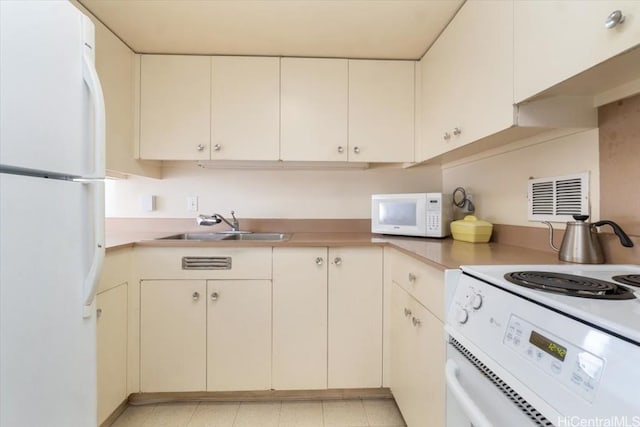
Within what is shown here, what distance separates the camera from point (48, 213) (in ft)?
2.39

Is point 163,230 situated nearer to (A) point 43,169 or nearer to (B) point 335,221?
(B) point 335,221

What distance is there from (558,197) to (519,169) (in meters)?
0.27

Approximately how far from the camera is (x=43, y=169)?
715 millimetres

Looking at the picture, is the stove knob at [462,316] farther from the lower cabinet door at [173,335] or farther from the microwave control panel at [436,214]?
the lower cabinet door at [173,335]

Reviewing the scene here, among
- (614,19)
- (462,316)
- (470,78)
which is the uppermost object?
(470,78)

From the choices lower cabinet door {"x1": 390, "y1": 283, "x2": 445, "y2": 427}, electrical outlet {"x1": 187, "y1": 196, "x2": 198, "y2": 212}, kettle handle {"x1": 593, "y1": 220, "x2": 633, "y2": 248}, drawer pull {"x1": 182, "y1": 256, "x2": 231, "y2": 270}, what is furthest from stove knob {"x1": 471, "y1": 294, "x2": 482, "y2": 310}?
electrical outlet {"x1": 187, "y1": 196, "x2": 198, "y2": 212}

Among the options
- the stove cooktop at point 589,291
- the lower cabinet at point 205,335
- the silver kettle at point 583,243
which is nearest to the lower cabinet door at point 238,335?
the lower cabinet at point 205,335

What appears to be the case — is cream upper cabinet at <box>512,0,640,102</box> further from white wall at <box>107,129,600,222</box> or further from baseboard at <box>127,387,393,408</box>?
baseboard at <box>127,387,393,408</box>

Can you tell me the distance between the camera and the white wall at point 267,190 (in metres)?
2.10

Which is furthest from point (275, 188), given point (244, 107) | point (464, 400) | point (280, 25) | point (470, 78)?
point (464, 400)

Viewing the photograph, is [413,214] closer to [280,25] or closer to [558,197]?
[558,197]

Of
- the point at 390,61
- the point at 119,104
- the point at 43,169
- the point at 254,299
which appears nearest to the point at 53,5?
the point at 43,169

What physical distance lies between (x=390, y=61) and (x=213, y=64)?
1138 millimetres

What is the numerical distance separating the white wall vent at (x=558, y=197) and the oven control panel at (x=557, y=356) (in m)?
0.79
